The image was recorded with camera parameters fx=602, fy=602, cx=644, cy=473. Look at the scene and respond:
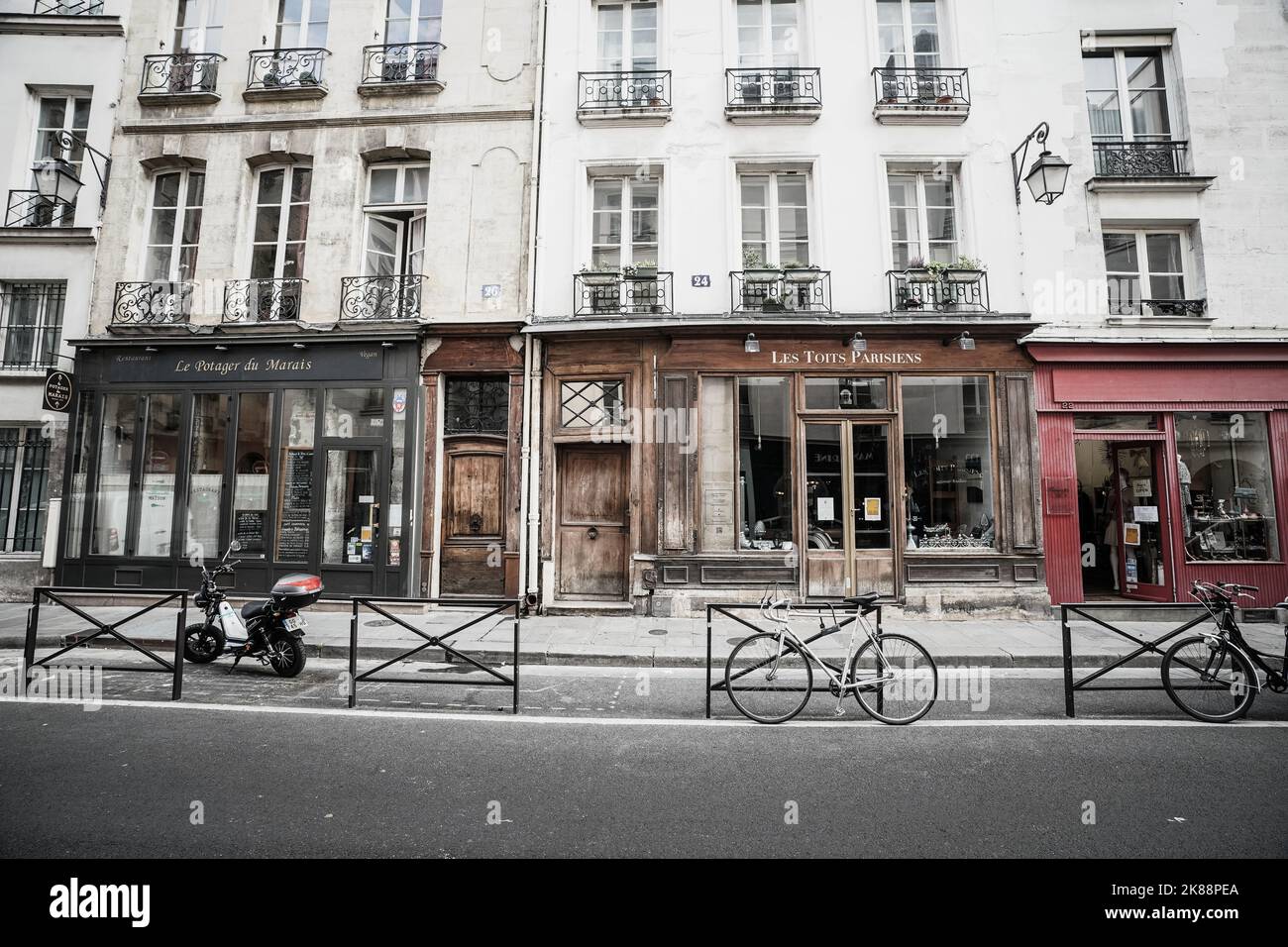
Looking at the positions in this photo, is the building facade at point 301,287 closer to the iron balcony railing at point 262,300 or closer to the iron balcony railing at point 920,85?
the iron balcony railing at point 262,300

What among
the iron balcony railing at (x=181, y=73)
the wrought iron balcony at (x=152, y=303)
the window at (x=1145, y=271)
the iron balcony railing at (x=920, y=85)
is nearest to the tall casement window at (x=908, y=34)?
the iron balcony railing at (x=920, y=85)

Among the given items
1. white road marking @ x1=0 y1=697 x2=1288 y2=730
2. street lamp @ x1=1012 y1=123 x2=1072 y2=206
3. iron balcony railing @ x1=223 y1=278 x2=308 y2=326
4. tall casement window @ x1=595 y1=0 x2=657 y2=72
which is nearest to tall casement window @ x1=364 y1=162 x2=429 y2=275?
iron balcony railing @ x1=223 y1=278 x2=308 y2=326

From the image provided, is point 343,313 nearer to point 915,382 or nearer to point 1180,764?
point 915,382

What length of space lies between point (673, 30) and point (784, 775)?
11786 mm

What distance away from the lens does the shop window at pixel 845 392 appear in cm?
986

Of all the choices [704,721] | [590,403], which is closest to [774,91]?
[590,403]

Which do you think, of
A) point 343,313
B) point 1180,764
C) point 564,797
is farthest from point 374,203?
point 1180,764

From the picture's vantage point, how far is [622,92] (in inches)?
417

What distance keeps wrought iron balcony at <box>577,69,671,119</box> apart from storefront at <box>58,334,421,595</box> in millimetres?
5131

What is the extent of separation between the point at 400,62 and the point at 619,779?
1250 centimetres

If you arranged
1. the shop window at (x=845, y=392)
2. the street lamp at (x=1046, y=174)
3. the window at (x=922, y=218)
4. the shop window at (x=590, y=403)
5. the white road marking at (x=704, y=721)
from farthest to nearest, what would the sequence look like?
the window at (x=922, y=218)
the shop window at (x=590, y=403)
the shop window at (x=845, y=392)
the street lamp at (x=1046, y=174)
the white road marking at (x=704, y=721)

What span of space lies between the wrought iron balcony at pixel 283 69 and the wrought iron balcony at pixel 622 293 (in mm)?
6303

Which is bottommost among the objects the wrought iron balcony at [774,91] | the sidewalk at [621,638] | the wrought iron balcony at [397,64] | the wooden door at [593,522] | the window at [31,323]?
the sidewalk at [621,638]

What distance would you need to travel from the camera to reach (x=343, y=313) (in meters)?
10.5
